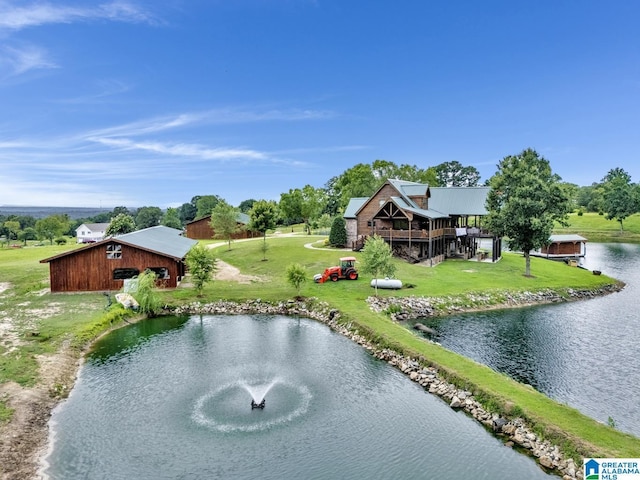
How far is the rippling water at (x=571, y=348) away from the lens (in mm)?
20047

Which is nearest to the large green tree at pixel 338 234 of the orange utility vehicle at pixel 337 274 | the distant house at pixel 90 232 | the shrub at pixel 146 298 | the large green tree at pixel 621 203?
the orange utility vehicle at pixel 337 274

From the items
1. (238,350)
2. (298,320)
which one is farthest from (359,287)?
(238,350)

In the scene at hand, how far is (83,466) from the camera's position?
588 inches

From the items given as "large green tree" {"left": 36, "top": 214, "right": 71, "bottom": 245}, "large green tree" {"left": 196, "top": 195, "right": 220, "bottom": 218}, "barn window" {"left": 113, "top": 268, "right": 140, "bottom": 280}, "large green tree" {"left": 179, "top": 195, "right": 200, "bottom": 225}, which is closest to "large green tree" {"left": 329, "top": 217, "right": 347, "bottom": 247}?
"barn window" {"left": 113, "top": 268, "right": 140, "bottom": 280}

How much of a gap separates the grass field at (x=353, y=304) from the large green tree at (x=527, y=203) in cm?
434

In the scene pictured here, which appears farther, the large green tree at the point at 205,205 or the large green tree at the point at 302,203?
the large green tree at the point at 205,205

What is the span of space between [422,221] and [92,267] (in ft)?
124

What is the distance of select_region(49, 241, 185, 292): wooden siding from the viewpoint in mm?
38875

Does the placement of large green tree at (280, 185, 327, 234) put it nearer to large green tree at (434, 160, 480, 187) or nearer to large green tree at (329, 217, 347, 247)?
large green tree at (329, 217, 347, 247)

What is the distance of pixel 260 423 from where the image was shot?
705 inches

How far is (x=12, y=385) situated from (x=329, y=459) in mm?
15236

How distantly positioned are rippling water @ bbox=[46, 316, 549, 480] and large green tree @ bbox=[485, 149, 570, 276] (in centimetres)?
2934

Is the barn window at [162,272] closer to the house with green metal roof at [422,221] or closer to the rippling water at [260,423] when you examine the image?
the rippling water at [260,423]

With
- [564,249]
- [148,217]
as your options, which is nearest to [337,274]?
[564,249]
